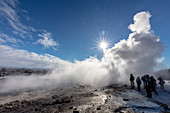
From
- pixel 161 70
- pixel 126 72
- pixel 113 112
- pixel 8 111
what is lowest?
pixel 8 111

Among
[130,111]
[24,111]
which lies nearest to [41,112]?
[24,111]

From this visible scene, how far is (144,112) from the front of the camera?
4836 mm

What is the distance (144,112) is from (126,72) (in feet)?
67.8

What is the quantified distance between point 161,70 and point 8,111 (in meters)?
49.3

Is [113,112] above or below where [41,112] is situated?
above

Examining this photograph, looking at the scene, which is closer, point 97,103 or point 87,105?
point 87,105

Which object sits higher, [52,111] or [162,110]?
[162,110]

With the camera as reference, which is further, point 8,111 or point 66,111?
point 8,111

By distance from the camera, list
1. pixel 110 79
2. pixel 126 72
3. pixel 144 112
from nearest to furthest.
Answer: pixel 144 112 < pixel 110 79 < pixel 126 72

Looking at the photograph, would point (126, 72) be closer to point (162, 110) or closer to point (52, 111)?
point (162, 110)

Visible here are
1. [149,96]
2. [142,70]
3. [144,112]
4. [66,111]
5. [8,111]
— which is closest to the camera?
[144,112]

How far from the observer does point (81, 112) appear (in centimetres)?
499

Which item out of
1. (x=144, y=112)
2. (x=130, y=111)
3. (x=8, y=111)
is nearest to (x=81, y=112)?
(x=130, y=111)

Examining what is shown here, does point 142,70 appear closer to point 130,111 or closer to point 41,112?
point 130,111
